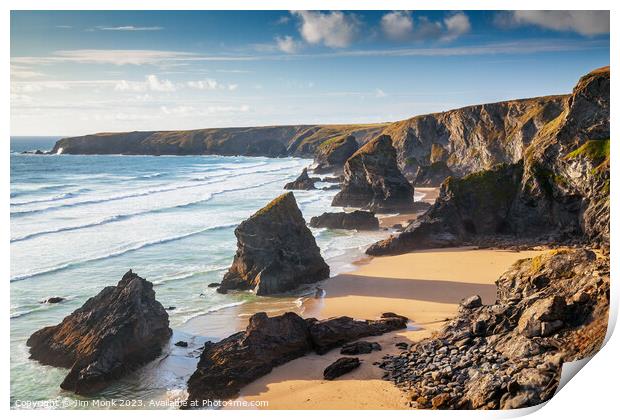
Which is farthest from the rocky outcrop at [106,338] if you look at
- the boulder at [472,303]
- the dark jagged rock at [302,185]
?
the dark jagged rock at [302,185]

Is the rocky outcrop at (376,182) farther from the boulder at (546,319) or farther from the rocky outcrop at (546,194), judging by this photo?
the boulder at (546,319)

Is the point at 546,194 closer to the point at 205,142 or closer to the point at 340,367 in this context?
the point at 340,367

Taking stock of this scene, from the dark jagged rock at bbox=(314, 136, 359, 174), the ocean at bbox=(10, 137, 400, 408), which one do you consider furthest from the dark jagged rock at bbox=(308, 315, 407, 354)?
the dark jagged rock at bbox=(314, 136, 359, 174)

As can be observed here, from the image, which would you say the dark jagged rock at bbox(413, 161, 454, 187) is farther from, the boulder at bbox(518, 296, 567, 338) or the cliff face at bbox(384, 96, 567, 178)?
the boulder at bbox(518, 296, 567, 338)

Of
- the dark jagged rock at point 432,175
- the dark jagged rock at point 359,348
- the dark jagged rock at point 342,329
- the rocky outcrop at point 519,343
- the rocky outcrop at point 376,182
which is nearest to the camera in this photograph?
the rocky outcrop at point 519,343
